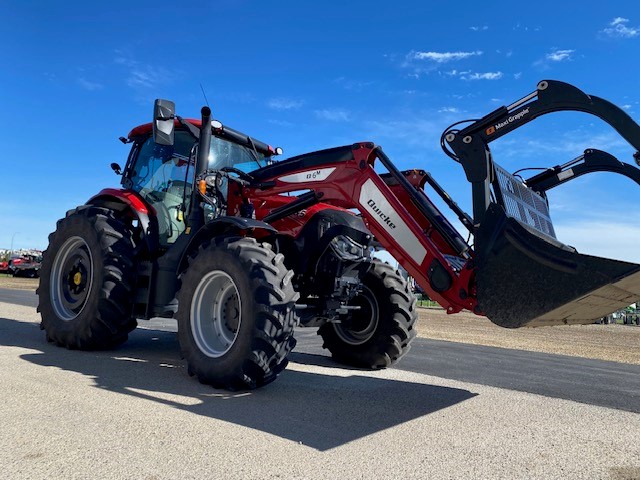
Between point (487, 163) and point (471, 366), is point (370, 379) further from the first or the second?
point (487, 163)

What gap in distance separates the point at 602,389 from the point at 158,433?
4627mm

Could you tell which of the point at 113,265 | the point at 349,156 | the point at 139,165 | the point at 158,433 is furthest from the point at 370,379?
the point at 139,165

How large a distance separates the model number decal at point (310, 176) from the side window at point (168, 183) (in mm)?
1489

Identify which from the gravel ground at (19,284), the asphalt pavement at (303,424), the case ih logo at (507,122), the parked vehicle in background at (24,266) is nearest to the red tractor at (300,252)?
the case ih logo at (507,122)

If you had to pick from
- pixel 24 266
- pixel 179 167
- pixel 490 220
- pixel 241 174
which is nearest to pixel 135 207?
pixel 179 167

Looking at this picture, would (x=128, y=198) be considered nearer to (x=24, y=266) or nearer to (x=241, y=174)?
(x=241, y=174)

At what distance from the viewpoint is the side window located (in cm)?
621

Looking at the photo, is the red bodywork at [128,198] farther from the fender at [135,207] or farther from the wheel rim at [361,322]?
the wheel rim at [361,322]

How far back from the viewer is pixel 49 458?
253 centimetres

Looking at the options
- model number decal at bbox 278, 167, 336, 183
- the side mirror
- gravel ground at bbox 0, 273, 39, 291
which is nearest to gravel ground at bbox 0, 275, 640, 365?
model number decal at bbox 278, 167, 336, 183

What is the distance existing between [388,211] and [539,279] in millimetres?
1562

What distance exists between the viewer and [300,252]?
206 inches

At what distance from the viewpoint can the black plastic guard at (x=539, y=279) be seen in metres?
3.36

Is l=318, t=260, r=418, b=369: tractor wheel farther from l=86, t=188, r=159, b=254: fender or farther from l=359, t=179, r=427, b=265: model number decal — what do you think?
l=86, t=188, r=159, b=254: fender
